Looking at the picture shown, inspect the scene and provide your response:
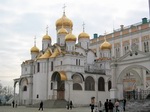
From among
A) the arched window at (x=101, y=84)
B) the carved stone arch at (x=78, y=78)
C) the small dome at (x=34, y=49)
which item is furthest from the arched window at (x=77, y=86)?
the small dome at (x=34, y=49)

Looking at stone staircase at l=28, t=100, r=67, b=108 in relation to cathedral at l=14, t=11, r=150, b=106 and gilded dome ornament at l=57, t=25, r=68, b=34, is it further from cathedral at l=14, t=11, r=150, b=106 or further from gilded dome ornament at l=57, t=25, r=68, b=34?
gilded dome ornament at l=57, t=25, r=68, b=34

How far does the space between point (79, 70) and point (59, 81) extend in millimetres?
3359

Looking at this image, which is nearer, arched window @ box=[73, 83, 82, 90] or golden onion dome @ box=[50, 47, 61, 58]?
arched window @ box=[73, 83, 82, 90]

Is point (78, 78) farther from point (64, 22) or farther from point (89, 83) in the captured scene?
point (64, 22)

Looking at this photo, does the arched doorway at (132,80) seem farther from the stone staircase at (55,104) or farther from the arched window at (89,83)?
the stone staircase at (55,104)

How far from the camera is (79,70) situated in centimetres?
3606

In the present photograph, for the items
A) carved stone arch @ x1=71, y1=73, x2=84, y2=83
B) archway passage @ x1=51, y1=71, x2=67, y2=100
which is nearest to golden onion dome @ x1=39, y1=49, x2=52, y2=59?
archway passage @ x1=51, y1=71, x2=67, y2=100

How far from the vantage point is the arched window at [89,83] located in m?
37.0

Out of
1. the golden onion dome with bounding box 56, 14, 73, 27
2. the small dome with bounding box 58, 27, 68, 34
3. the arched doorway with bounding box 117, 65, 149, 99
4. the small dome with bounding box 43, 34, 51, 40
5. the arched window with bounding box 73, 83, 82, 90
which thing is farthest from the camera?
the small dome with bounding box 43, 34, 51, 40

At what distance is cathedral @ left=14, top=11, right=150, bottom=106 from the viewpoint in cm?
2977

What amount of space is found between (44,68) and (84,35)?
1008 cm

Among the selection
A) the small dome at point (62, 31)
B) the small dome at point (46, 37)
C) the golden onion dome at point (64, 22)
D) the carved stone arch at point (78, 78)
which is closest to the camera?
the carved stone arch at point (78, 78)

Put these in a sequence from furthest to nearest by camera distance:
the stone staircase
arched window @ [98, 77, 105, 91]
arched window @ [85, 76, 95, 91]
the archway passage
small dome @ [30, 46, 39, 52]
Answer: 1. small dome @ [30, 46, 39, 52]
2. arched window @ [98, 77, 105, 91]
3. arched window @ [85, 76, 95, 91]
4. the archway passage
5. the stone staircase

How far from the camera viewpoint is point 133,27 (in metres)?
44.4
